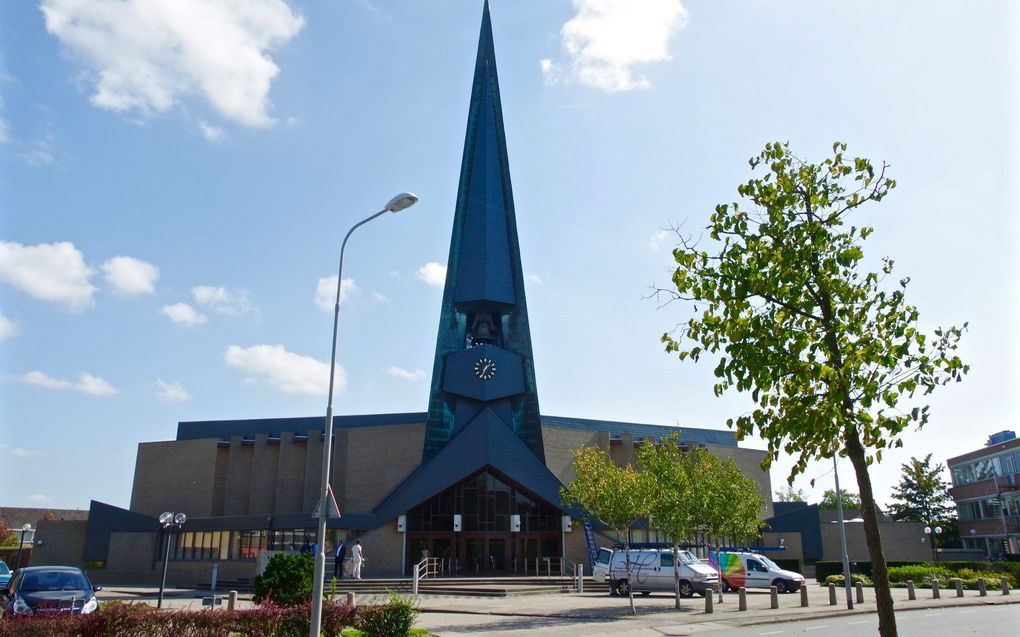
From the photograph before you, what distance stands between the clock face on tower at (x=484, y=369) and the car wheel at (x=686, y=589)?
20.1 meters

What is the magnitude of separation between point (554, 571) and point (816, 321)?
112 ft

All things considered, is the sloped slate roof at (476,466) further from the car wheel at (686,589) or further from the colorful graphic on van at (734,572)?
the car wheel at (686,589)

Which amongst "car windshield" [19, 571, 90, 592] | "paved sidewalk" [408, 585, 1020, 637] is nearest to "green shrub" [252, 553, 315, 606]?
"paved sidewalk" [408, 585, 1020, 637]

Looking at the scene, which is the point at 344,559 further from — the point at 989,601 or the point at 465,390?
the point at 989,601

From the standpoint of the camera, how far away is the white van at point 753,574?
31.8m

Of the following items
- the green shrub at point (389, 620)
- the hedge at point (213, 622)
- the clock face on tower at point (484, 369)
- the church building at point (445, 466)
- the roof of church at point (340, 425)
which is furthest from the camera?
the roof of church at point (340, 425)

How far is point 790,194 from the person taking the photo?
27.5ft

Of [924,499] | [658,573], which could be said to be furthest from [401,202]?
[924,499]

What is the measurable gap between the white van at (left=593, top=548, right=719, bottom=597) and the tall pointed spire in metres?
14.1

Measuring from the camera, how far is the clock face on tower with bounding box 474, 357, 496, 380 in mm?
45875

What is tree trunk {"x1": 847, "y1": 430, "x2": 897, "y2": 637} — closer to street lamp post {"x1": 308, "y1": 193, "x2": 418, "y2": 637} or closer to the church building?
street lamp post {"x1": 308, "y1": 193, "x2": 418, "y2": 637}

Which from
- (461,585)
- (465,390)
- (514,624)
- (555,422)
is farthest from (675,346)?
(555,422)

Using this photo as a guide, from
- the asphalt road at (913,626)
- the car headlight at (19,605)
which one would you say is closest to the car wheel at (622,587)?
the asphalt road at (913,626)

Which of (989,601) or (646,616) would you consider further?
(989,601)
